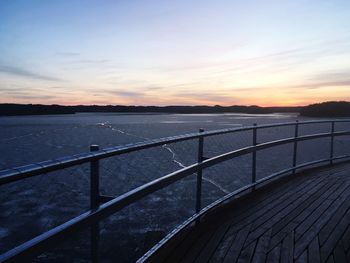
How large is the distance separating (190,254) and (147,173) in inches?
616

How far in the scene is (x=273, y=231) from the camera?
158 inches

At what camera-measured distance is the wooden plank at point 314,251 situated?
3275mm

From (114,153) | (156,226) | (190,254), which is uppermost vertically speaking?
(114,153)

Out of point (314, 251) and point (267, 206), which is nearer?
point (314, 251)

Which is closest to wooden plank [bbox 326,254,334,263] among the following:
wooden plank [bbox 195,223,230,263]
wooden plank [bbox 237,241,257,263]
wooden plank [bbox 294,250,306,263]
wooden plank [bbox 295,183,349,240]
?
wooden plank [bbox 294,250,306,263]

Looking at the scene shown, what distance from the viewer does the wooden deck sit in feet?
11.1

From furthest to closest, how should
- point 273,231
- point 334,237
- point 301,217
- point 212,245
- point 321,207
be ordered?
1. point 321,207
2. point 301,217
3. point 273,231
4. point 334,237
5. point 212,245

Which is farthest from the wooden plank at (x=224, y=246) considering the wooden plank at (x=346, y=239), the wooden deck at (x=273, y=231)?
the wooden plank at (x=346, y=239)

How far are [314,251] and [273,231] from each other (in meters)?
0.61

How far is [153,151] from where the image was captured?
89.3ft

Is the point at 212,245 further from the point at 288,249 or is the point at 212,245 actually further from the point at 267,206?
the point at 267,206

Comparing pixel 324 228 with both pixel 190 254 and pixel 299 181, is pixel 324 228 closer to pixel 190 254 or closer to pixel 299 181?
pixel 190 254

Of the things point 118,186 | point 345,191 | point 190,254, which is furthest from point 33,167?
point 118,186

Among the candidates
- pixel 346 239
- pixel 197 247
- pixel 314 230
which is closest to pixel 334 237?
pixel 346 239
